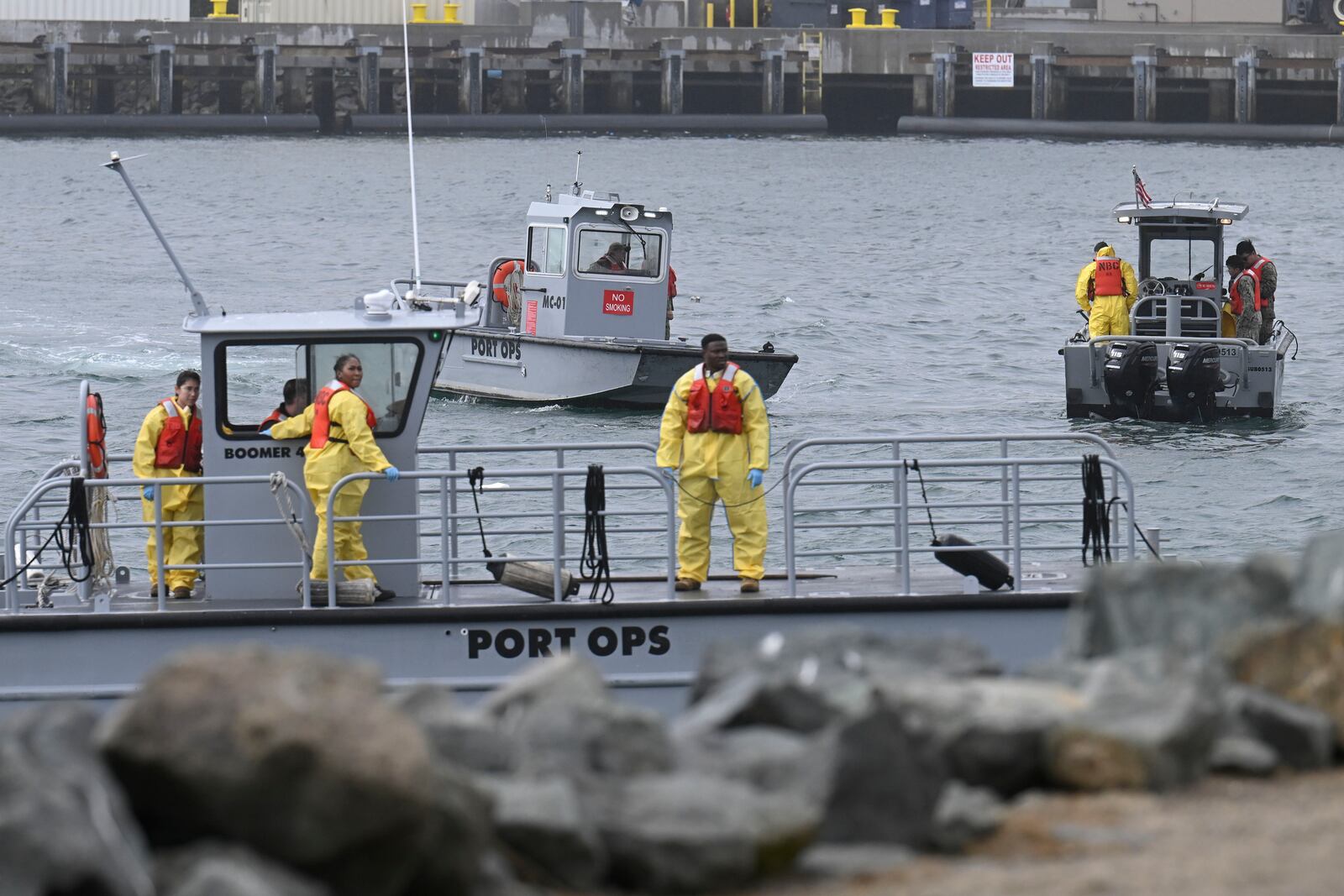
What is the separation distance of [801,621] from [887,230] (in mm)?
43432

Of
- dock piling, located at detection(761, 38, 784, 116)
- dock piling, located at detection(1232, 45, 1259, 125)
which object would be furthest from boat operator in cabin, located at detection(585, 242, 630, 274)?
dock piling, located at detection(1232, 45, 1259, 125)

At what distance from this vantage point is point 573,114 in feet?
241

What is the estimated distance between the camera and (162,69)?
2788 inches

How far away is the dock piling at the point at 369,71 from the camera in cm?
7156

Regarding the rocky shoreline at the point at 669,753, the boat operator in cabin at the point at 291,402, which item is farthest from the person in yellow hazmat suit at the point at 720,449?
the rocky shoreline at the point at 669,753

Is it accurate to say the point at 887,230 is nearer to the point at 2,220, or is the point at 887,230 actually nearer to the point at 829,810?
the point at 2,220

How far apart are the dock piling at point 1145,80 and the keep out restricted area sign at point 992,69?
4734 mm

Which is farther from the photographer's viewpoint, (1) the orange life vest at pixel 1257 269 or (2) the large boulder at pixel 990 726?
(1) the orange life vest at pixel 1257 269

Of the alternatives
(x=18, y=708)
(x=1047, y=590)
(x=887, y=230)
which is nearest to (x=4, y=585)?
(x=18, y=708)

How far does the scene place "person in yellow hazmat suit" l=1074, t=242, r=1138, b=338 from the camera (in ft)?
72.9

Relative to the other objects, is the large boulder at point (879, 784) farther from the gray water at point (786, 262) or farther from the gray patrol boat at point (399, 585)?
the gray water at point (786, 262)

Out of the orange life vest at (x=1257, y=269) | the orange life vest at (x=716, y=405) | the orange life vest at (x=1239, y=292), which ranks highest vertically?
the orange life vest at (x=1257, y=269)

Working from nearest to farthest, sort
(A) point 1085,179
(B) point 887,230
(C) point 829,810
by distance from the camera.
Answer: (C) point 829,810, (B) point 887,230, (A) point 1085,179

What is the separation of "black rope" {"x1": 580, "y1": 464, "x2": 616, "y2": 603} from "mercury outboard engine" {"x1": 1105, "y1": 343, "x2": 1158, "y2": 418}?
13.1 metres
